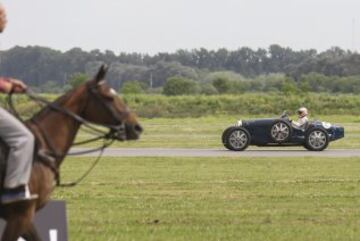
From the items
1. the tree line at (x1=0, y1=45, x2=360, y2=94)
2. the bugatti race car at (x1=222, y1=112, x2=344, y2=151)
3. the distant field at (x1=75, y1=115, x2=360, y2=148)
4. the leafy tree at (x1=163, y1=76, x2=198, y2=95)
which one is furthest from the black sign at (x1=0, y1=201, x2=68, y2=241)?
the leafy tree at (x1=163, y1=76, x2=198, y2=95)

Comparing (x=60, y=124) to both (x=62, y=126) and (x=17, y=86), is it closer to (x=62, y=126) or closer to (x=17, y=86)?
(x=62, y=126)

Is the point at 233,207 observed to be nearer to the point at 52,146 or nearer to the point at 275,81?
the point at 52,146

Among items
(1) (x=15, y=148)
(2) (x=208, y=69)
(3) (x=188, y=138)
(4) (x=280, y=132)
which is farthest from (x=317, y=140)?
(2) (x=208, y=69)

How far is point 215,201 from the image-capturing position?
52.7 feet

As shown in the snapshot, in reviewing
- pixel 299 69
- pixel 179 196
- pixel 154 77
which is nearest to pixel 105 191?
pixel 179 196

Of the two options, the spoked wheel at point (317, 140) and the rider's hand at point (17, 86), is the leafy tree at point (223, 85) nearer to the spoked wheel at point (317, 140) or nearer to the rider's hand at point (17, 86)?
the spoked wheel at point (317, 140)

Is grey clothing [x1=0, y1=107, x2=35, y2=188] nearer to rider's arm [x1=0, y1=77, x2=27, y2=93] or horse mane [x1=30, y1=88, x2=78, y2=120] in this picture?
rider's arm [x1=0, y1=77, x2=27, y2=93]

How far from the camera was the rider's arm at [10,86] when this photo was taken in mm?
8461

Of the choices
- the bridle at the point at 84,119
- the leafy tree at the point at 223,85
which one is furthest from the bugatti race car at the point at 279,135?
the leafy tree at the point at 223,85

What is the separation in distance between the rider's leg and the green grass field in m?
3.59

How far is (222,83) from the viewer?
100188 mm

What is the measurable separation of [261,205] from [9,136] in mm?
7741

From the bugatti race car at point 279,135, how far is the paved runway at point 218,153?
0.92 feet

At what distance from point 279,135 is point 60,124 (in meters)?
22.7
